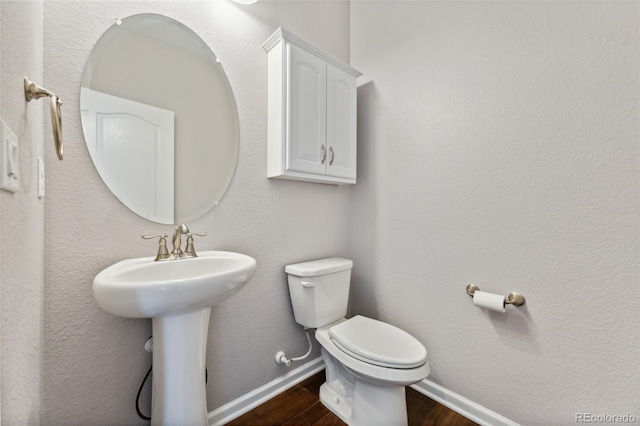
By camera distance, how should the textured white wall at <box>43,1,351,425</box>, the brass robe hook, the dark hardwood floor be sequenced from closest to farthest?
the brass robe hook
the textured white wall at <box>43,1,351,425</box>
the dark hardwood floor

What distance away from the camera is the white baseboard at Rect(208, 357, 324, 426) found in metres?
1.25

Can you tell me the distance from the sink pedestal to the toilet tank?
55 centimetres

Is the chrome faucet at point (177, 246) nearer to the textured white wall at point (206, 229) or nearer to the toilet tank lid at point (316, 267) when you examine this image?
the textured white wall at point (206, 229)

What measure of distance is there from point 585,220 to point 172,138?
170cm

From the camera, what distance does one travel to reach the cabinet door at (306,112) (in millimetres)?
1347

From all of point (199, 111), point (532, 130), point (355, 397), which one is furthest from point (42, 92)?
point (532, 130)

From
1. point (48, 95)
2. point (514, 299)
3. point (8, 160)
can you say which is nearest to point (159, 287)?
point (8, 160)

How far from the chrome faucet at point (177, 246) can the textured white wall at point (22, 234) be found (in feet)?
1.04

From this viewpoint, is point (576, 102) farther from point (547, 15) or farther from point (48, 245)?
point (48, 245)

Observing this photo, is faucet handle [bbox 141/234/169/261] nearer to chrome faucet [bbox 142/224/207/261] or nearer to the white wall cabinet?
chrome faucet [bbox 142/224/207/261]

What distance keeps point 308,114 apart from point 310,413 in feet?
5.01

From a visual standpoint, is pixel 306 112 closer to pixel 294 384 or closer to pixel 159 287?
pixel 159 287

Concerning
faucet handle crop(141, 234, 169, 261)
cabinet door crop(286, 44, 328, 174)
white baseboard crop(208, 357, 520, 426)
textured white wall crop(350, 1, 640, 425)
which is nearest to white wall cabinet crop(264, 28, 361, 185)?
cabinet door crop(286, 44, 328, 174)

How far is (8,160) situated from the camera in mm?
471
